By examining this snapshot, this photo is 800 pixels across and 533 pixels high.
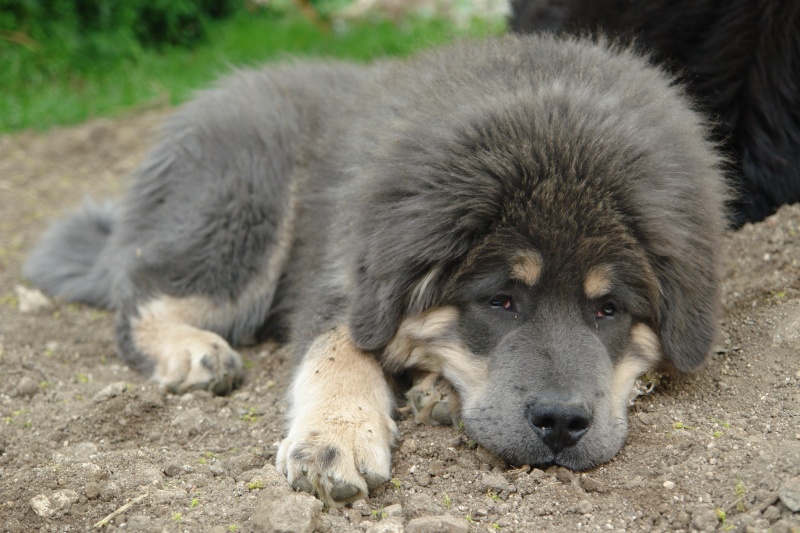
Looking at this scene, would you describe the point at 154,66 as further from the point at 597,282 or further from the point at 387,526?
the point at 387,526

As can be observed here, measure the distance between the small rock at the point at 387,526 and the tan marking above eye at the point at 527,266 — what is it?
1.03 metres

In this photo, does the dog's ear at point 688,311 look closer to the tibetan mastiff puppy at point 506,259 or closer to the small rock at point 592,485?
the tibetan mastiff puppy at point 506,259

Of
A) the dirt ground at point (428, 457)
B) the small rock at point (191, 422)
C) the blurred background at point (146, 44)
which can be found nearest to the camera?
the dirt ground at point (428, 457)

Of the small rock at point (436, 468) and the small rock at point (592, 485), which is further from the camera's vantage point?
the small rock at point (436, 468)

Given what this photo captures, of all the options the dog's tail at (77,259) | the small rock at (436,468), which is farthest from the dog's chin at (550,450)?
the dog's tail at (77,259)

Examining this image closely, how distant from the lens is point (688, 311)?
3721 mm

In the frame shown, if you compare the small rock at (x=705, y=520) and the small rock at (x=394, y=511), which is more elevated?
the small rock at (x=705, y=520)

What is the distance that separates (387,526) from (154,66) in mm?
7991

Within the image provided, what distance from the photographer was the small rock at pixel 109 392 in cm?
427

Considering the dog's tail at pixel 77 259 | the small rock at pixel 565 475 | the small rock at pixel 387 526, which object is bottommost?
the dog's tail at pixel 77 259

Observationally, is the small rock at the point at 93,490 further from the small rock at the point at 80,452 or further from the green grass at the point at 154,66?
the green grass at the point at 154,66

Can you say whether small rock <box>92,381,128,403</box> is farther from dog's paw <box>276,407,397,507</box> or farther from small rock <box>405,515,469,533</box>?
small rock <box>405,515,469,533</box>

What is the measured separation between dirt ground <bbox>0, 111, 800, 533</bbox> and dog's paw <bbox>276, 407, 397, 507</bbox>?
79 mm

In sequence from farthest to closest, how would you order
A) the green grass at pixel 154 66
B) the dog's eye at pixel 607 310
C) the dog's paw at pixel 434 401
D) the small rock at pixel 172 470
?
the green grass at pixel 154 66 < the dog's paw at pixel 434 401 < the dog's eye at pixel 607 310 < the small rock at pixel 172 470
